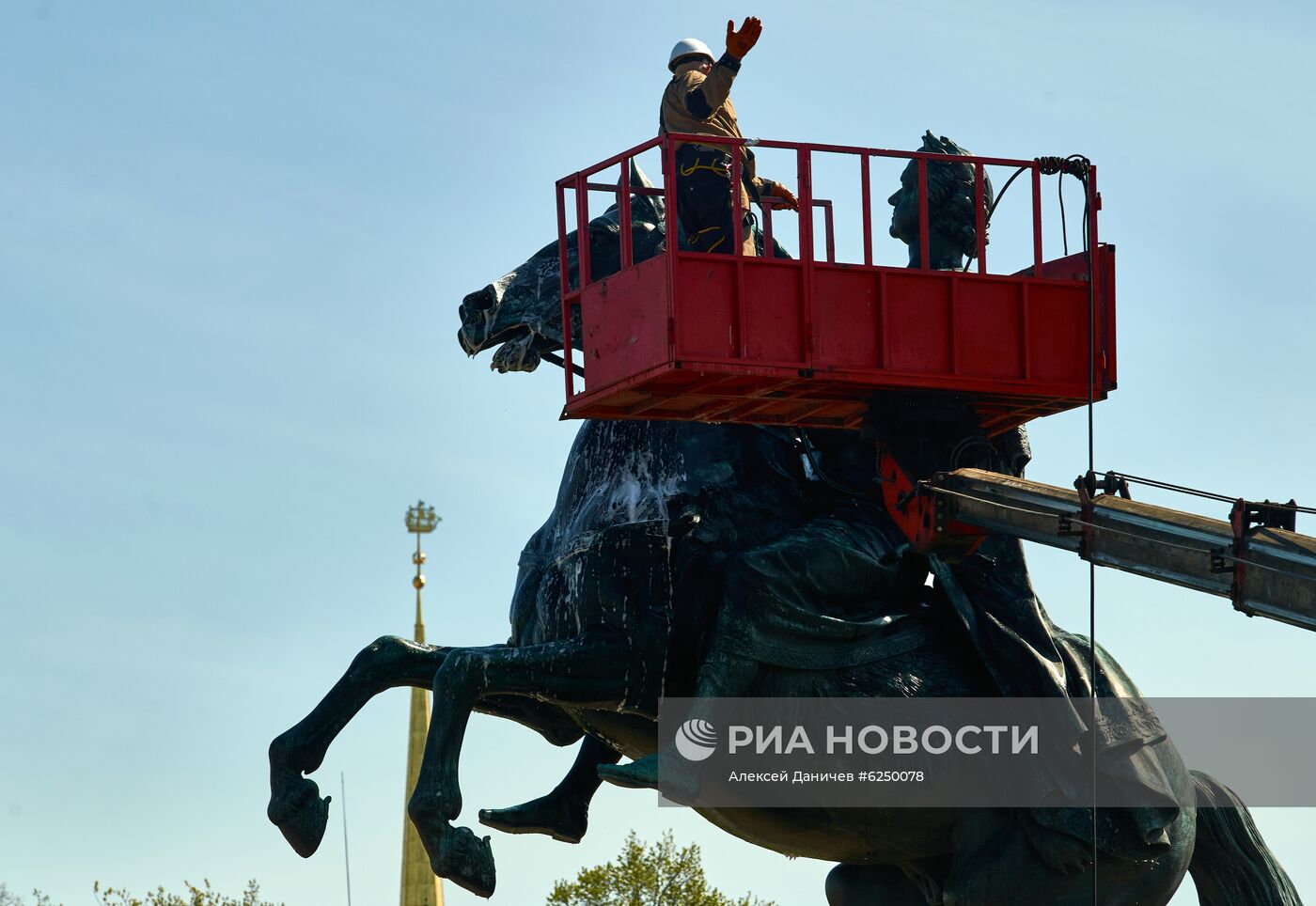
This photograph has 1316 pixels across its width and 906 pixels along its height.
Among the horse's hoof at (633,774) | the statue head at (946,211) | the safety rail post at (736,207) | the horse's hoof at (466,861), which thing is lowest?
the horse's hoof at (466,861)

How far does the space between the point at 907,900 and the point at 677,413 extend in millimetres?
3718

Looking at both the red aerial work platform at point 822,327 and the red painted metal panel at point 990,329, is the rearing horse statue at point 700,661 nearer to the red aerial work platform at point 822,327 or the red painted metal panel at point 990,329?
the red aerial work platform at point 822,327

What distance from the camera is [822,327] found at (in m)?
18.3

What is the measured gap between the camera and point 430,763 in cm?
1888

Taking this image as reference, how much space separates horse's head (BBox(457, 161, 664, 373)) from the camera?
1988 centimetres

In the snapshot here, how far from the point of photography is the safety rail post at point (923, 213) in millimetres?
18906

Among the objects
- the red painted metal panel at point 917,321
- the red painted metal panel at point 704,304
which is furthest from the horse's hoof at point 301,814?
the red painted metal panel at point 917,321

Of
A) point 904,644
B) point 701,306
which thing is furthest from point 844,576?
point 701,306

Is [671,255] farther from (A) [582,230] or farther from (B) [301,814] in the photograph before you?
(B) [301,814]

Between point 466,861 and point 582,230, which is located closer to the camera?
point 466,861

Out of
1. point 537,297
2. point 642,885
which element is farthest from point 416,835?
point 537,297

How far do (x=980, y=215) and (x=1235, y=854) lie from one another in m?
4.80

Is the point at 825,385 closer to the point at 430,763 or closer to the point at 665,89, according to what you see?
the point at 665,89

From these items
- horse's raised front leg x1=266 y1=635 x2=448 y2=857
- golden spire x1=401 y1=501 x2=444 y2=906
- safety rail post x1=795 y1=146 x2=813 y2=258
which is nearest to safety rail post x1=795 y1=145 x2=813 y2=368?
safety rail post x1=795 y1=146 x2=813 y2=258
